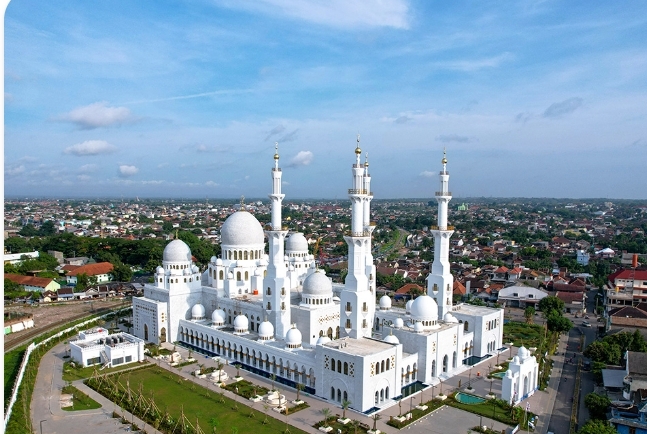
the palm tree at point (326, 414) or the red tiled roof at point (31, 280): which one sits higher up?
the red tiled roof at point (31, 280)

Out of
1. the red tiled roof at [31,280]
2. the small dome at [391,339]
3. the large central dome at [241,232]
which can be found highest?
the large central dome at [241,232]

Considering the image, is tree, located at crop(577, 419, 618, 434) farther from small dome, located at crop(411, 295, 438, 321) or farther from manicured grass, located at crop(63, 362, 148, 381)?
manicured grass, located at crop(63, 362, 148, 381)

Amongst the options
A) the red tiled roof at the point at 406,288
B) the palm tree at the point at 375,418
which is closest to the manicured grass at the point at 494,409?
the palm tree at the point at 375,418

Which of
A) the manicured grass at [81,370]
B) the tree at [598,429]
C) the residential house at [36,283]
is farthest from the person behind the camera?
the residential house at [36,283]

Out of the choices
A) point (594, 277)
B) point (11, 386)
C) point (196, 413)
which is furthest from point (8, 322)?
point (594, 277)

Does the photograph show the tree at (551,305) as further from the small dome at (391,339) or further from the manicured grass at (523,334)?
the small dome at (391,339)

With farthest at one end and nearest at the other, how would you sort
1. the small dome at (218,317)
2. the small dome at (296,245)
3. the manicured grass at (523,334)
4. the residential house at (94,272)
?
the residential house at (94,272)
the small dome at (296,245)
the manicured grass at (523,334)
the small dome at (218,317)

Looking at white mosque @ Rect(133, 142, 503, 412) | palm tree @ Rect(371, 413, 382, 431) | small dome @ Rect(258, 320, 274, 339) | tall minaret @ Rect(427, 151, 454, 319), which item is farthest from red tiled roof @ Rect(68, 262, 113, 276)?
palm tree @ Rect(371, 413, 382, 431)
